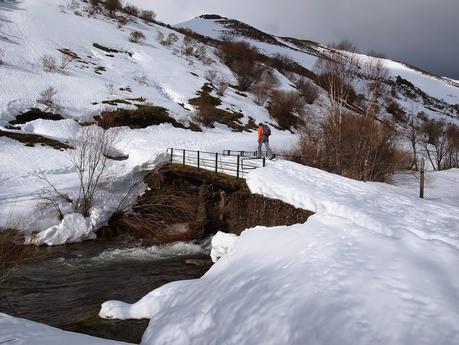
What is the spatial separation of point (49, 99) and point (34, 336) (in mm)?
26884

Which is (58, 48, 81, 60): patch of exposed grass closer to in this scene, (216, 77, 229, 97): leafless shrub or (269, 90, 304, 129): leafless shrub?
(216, 77, 229, 97): leafless shrub

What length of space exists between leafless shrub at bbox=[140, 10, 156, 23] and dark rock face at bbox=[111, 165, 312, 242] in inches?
2199

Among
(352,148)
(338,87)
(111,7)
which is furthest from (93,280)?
(111,7)

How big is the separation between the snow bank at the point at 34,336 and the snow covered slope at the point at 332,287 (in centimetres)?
112

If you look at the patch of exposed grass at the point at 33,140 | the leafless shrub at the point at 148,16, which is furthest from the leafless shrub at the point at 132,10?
the patch of exposed grass at the point at 33,140

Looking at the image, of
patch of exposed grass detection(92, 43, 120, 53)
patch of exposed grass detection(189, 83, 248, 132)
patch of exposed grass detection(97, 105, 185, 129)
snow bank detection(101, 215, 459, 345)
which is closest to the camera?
snow bank detection(101, 215, 459, 345)

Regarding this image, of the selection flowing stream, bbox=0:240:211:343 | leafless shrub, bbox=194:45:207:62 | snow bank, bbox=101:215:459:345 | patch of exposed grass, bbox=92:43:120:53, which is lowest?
flowing stream, bbox=0:240:211:343

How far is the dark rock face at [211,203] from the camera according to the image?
35.8ft

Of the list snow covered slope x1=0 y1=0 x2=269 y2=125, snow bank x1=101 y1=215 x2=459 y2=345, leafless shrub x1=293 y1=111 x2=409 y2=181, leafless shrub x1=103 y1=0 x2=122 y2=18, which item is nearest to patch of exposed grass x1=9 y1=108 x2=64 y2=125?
snow covered slope x1=0 y1=0 x2=269 y2=125

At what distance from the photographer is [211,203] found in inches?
612

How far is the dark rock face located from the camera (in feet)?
35.8

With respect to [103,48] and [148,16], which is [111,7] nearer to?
[148,16]

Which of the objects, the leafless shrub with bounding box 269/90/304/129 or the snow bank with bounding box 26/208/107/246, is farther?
the leafless shrub with bounding box 269/90/304/129

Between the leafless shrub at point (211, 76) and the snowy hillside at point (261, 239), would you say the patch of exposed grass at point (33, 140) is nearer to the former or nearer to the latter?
the snowy hillside at point (261, 239)
